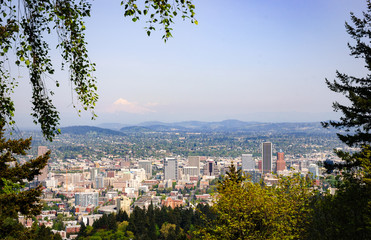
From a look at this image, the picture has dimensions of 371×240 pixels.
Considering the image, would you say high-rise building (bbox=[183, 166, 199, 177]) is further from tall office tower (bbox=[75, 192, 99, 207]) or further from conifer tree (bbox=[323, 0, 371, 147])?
conifer tree (bbox=[323, 0, 371, 147])

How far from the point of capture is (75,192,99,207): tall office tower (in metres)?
58.1

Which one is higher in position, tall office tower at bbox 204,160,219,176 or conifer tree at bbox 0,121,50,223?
conifer tree at bbox 0,121,50,223

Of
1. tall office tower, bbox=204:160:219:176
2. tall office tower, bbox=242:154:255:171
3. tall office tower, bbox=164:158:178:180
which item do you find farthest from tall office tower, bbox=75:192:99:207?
tall office tower, bbox=242:154:255:171

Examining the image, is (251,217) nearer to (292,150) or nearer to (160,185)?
(160,185)

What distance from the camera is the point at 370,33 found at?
8.43m

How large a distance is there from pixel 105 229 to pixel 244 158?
76.3m

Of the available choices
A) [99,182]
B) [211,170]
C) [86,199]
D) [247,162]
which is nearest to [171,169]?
[211,170]

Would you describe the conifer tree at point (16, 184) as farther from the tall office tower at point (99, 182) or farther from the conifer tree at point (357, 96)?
the tall office tower at point (99, 182)

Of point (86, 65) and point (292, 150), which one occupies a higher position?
point (86, 65)

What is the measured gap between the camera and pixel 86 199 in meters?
59.1

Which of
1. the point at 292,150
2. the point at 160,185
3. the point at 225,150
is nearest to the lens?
the point at 160,185

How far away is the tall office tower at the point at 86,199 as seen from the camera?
5812 cm

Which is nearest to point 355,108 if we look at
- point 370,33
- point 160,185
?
point 370,33

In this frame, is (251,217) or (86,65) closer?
(86,65)
